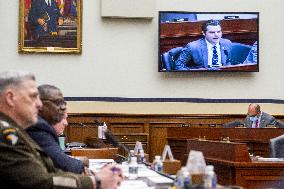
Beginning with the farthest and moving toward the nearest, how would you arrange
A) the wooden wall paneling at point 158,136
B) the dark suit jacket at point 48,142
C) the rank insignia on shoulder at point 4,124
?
the wooden wall paneling at point 158,136 < the dark suit jacket at point 48,142 < the rank insignia on shoulder at point 4,124

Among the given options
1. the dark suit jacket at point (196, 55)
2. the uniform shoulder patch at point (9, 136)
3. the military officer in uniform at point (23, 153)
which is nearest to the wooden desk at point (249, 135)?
the dark suit jacket at point (196, 55)

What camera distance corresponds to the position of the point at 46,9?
10789 millimetres

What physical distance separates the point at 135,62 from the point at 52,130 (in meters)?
7.22

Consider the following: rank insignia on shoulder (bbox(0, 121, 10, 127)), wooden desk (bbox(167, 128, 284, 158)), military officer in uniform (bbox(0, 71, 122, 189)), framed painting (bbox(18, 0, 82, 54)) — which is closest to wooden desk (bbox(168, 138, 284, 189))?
military officer in uniform (bbox(0, 71, 122, 189))

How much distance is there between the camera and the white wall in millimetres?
10852

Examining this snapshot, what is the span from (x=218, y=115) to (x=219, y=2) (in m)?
2.18

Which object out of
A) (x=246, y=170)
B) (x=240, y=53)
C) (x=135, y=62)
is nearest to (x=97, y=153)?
(x=246, y=170)

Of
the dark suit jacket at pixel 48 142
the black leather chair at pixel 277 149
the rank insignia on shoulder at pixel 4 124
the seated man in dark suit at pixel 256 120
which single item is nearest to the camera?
the rank insignia on shoulder at pixel 4 124

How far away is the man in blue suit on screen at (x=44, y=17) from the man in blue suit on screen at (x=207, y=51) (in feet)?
7.75

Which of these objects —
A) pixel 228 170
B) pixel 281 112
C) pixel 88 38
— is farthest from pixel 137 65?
pixel 228 170

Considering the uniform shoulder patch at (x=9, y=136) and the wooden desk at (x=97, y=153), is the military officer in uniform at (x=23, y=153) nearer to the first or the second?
the uniform shoulder patch at (x=9, y=136)

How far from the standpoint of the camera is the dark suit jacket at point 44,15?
10.8 m

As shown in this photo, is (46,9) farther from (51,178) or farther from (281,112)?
(51,178)

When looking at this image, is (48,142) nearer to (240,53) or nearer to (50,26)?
(50,26)
